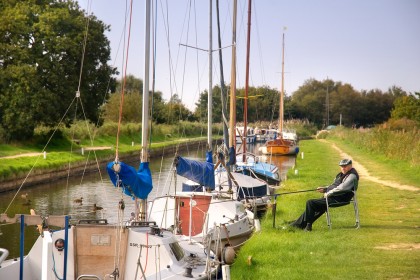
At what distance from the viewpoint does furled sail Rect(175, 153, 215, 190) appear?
1816 cm

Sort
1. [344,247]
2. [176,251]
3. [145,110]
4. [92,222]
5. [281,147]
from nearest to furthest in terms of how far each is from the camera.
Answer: [92,222]
[176,251]
[344,247]
[145,110]
[281,147]

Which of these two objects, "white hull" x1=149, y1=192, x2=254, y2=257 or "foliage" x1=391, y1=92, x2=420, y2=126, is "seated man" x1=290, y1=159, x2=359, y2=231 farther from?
"foliage" x1=391, y1=92, x2=420, y2=126

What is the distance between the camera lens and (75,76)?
2078 inches

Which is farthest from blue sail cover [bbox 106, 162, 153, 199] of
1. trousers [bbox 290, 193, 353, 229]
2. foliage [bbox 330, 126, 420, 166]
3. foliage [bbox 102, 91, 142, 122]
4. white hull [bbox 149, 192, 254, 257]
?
foliage [bbox 102, 91, 142, 122]

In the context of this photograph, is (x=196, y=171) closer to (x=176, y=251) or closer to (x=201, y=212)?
(x=201, y=212)

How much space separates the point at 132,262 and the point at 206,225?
5.40m

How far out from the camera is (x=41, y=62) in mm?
49844

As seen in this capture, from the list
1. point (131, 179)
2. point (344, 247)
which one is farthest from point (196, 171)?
point (344, 247)

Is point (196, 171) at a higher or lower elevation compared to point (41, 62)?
lower

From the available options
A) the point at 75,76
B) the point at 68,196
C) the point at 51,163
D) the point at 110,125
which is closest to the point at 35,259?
the point at 68,196

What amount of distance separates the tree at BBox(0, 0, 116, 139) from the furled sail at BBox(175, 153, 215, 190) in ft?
94.6

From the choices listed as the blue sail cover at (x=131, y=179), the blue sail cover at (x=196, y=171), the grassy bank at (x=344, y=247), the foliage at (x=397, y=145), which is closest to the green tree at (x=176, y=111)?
the foliage at (x=397, y=145)

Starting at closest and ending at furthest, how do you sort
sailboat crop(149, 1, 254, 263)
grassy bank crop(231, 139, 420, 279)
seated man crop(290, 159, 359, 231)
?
1. grassy bank crop(231, 139, 420, 279)
2. seated man crop(290, 159, 359, 231)
3. sailboat crop(149, 1, 254, 263)

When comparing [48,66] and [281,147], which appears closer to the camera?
[48,66]
